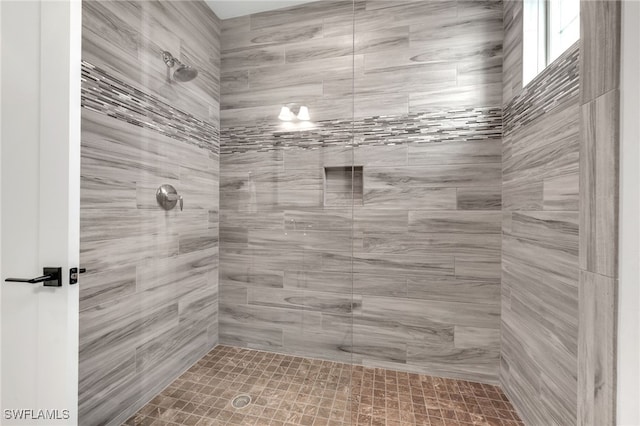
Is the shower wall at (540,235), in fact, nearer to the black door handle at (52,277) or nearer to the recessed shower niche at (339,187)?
the recessed shower niche at (339,187)

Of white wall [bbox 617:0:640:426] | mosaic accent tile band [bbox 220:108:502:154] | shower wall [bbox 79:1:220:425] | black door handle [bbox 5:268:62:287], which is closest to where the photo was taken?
white wall [bbox 617:0:640:426]

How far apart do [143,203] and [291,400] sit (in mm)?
1192

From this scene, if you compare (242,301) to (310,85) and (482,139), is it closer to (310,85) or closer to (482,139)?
(310,85)

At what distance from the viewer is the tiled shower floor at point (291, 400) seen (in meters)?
1.39

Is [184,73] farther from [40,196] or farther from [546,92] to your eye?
[546,92]

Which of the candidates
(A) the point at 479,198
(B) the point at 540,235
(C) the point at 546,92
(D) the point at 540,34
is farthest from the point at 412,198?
(D) the point at 540,34

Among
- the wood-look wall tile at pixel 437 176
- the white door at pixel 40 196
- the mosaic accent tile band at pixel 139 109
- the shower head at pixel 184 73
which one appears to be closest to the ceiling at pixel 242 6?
the shower head at pixel 184 73

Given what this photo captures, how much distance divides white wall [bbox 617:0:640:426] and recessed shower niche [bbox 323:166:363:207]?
1030 mm

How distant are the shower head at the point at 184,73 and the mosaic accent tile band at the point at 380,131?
1.11 ft

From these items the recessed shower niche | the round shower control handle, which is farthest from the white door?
the recessed shower niche

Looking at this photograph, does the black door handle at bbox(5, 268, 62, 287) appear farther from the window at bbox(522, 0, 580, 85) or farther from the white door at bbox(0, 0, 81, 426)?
the window at bbox(522, 0, 580, 85)

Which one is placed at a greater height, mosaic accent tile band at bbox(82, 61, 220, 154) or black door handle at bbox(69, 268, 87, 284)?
mosaic accent tile band at bbox(82, 61, 220, 154)

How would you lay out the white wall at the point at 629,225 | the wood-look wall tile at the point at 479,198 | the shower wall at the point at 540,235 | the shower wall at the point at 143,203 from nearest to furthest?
1. the white wall at the point at 629,225
2. the shower wall at the point at 540,235
3. the shower wall at the point at 143,203
4. the wood-look wall tile at the point at 479,198

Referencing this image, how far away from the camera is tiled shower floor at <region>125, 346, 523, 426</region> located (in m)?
1.39
